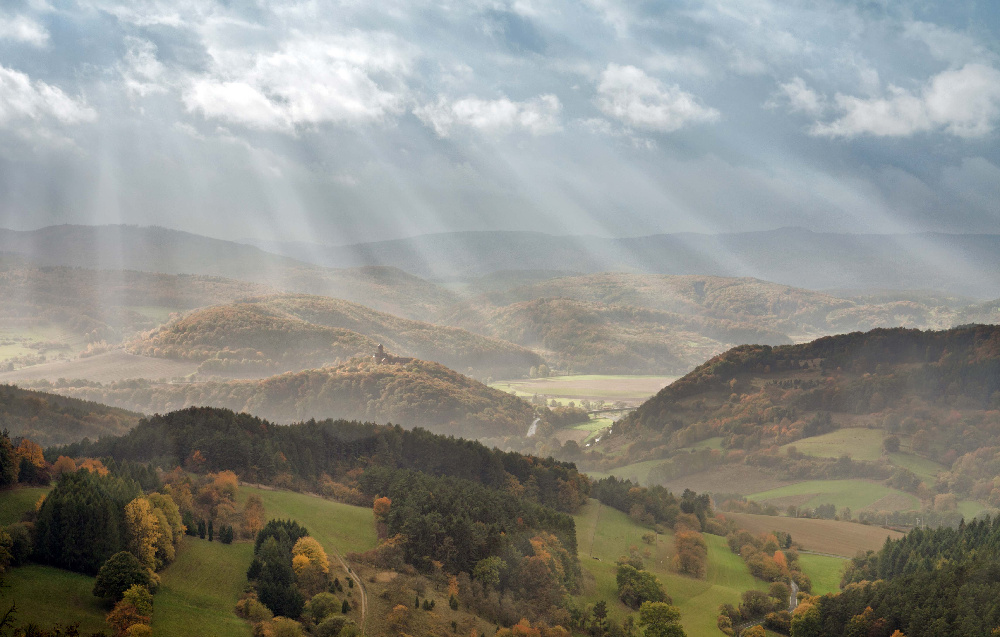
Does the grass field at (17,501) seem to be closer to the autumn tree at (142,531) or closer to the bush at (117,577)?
the autumn tree at (142,531)

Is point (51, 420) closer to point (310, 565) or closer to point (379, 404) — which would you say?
point (310, 565)

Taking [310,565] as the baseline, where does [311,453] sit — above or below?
above

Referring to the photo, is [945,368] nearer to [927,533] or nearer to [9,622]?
[927,533]

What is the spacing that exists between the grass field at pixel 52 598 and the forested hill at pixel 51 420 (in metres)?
60.9

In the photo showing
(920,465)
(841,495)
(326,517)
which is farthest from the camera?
(920,465)

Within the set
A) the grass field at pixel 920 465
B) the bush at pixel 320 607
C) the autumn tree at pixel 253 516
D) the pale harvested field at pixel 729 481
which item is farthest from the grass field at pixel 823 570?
the grass field at pixel 920 465

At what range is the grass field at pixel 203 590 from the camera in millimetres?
37781

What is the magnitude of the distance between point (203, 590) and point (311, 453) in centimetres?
3904

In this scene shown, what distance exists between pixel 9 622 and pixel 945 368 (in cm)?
17302

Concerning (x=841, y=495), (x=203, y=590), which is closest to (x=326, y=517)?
(x=203, y=590)

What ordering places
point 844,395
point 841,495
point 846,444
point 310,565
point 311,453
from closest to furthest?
1. point 310,565
2. point 311,453
3. point 841,495
4. point 846,444
5. point 844,395

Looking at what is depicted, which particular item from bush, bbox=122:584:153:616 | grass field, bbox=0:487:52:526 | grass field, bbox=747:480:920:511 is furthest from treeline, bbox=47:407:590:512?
grass field, bbox=747:480:920:511

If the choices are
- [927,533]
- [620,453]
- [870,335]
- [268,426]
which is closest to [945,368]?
[870,335]

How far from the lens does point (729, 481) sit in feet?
461
